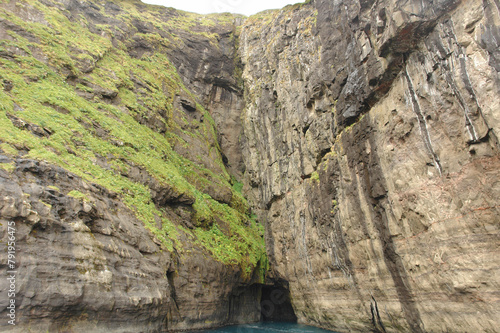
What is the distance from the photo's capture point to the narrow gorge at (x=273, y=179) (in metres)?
9.61

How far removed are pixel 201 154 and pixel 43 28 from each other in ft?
51.2

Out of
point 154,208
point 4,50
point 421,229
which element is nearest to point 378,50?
point 421,229

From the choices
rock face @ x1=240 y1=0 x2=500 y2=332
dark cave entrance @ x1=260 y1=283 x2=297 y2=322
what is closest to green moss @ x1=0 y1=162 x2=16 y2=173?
rock face @ x1=240 y1=0 x2=500 y2=332

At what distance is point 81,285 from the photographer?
9195 mm

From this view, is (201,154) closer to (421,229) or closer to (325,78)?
(325,78)

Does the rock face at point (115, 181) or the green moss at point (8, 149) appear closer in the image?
the rock face at point (115, 181)

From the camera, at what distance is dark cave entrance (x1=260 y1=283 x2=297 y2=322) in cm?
2492

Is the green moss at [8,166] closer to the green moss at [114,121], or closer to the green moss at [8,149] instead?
the green moss at [114,121]

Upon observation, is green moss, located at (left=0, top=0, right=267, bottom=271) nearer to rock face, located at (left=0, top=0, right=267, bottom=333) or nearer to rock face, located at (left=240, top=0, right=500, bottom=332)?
rock face, located at (left=0, top=0, right=267, bottom=333)

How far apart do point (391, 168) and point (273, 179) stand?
1240 centimetres

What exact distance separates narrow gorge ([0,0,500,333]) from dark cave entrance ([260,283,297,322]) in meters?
0.19

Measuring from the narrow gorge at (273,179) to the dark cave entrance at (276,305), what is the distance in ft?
0.62

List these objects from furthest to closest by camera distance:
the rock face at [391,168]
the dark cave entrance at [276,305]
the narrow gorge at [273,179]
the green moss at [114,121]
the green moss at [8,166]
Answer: the dark cave entrance at [276,305] < the green moss at [114,121] < the rock face at [391,168] < the narrow gorge at [273,179] < the green moss at [8,166]

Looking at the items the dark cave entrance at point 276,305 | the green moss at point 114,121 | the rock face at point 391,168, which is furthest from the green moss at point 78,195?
the dark cave entrance at point 276,305
